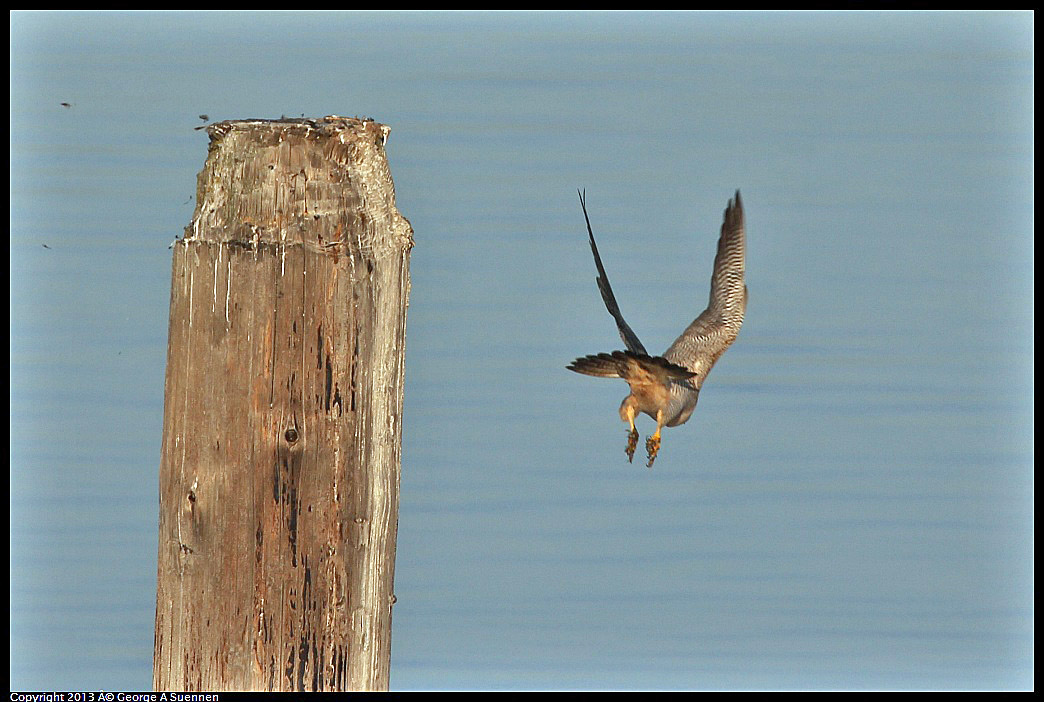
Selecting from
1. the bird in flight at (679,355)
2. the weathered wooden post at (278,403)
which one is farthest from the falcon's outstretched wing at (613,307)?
the weathered wooden post at (278,403)

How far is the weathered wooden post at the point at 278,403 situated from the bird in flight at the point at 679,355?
4.39ft

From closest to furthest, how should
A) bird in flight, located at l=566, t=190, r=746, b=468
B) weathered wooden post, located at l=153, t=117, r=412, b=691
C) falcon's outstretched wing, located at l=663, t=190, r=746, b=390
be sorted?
weathered wooden post, located at l=153, t=117, r=412, b=691 → bird in flight, located at l=566, t=190, r=746, b=468 → falcon's outstretched wing, located at l=663, t=190, r=746, b=390

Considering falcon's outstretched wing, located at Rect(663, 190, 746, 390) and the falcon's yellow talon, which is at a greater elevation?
falcon's outstretched wing, located at Rect(663, 190, 746, 390)

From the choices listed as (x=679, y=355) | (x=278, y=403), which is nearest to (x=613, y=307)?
(x=679, y=355)

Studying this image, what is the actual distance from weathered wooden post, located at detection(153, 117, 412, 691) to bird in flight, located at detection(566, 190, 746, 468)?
134cm

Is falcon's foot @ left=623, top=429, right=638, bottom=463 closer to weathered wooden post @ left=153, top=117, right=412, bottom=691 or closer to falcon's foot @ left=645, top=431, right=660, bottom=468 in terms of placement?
falcon's foot @ left=645, top=431, right=660, bottom=468

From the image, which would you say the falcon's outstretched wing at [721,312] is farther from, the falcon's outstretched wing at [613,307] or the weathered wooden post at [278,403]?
the weathered wooden post at [278,403]

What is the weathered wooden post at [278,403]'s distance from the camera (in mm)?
2666

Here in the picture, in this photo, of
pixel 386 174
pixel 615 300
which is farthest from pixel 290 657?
pixel 615 300

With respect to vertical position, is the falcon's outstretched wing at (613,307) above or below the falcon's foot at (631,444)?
above

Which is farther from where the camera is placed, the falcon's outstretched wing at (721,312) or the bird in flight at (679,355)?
the falcon's outstretched wing at (721,312)

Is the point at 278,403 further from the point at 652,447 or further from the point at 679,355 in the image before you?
the point at 679,355

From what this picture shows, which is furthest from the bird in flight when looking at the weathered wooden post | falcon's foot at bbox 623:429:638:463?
the weathered wooden post

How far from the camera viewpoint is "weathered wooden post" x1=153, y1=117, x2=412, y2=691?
2666mm
